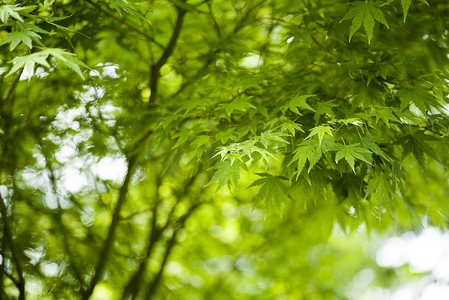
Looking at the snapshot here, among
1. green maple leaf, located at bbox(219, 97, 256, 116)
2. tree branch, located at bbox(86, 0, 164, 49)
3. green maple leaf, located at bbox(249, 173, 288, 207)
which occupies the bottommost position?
green maple leaf, located at bbox(249, 173, 288, 207)

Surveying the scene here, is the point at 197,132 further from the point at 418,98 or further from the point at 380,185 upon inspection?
the point at 418,98

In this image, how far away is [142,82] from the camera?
8.37 ft

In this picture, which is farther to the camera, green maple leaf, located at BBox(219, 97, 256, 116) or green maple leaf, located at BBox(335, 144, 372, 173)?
green maple leaf, located at BBox(219, 97, 256, 116)

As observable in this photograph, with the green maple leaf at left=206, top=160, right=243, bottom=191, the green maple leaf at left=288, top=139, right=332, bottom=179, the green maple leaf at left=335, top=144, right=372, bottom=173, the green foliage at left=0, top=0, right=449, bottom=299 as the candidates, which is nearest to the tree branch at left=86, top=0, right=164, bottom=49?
the green foliage at left=0, top=0, right=449, bottom=299

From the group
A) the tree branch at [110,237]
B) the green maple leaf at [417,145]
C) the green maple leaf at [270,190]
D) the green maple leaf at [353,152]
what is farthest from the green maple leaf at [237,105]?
the tree branch at [110,237]

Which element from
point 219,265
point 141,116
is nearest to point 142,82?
point 141,116

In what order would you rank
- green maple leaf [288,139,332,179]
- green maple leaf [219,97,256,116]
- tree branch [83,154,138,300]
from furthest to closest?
tree branch [83,154,138,300] → green maple leaf [219,97,256,116] → green maple leaf [288,139,332,179]

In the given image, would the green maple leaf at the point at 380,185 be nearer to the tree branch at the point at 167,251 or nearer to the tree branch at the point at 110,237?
the tree branch at the point at 110,237

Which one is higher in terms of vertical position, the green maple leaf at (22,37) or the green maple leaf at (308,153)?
the green maple leaf at (22,37)

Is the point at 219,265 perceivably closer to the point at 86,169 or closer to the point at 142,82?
the point at 86,169

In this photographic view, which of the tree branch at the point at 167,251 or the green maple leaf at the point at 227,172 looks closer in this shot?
the green maple leaf at the point at 227,172

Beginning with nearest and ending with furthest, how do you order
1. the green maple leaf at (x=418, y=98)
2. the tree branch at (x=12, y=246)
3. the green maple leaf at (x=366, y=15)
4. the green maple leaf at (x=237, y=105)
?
the green maple leaf at (x=366, y=15) < the green maple leaf at (x=418, y=98) < the green maple leaf at (x=237, y=105) < the tree branch at (x=12, y=246)

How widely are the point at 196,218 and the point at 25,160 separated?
4.34 feet

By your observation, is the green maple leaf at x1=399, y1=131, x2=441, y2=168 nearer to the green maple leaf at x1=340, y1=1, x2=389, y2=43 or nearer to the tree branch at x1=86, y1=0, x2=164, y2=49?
the green maple leaf at x1=340, y1=1, x2=389, y2=43
